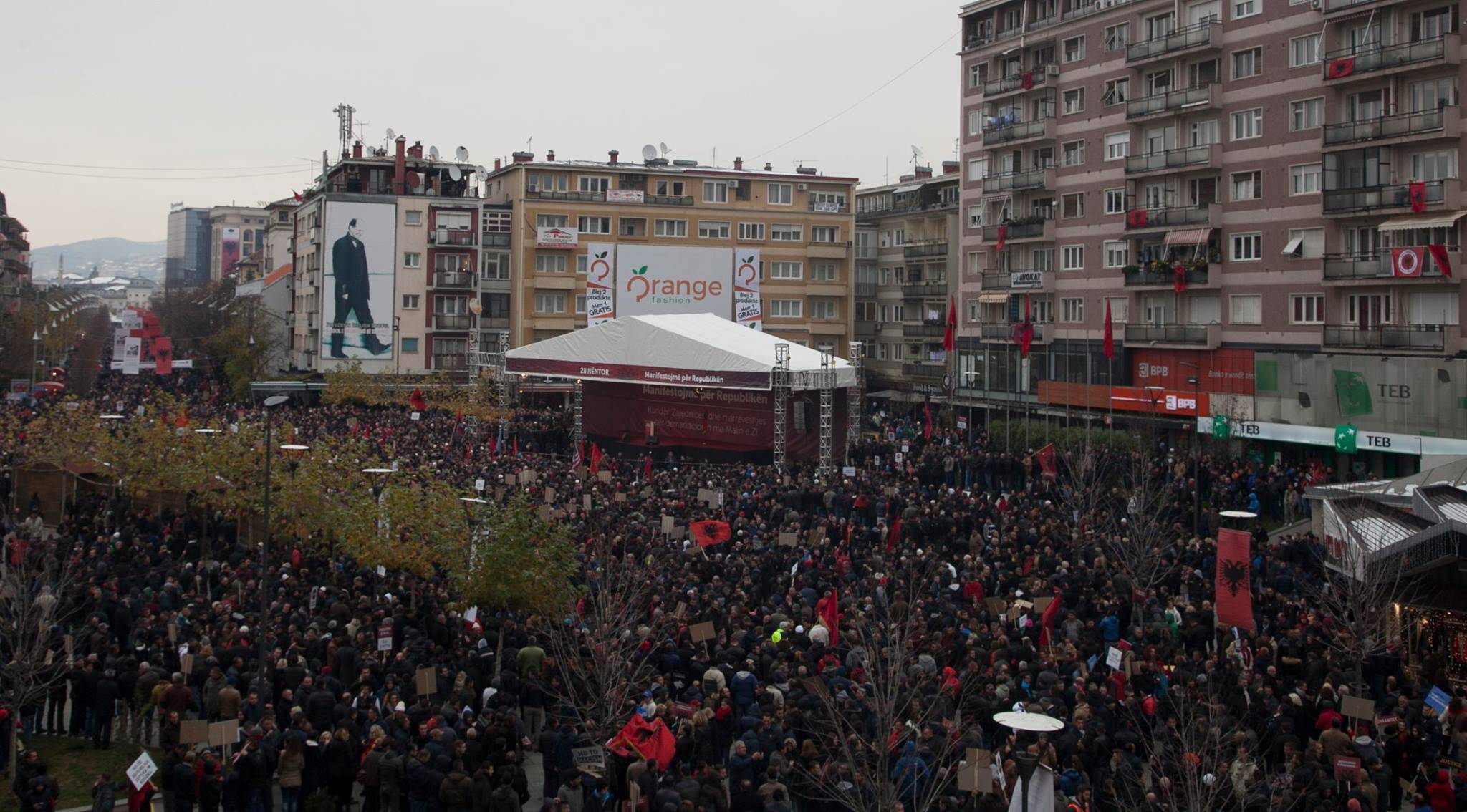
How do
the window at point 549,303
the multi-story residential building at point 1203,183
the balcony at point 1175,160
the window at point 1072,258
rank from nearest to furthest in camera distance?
the multi-story residential building at point 1203,183
the balcony at point 1175,160
the window at point 1072,258
the window at point 549,303

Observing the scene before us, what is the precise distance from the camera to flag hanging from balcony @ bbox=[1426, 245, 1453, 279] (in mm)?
36375

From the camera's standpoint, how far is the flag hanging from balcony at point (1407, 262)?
3725 centimetres

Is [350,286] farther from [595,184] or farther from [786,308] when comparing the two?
[786,308]

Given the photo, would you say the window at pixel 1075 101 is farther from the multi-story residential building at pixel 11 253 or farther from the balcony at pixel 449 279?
the multi-story residential building at pixel 11 253

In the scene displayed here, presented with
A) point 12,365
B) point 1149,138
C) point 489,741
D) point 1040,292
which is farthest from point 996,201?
point 12,365

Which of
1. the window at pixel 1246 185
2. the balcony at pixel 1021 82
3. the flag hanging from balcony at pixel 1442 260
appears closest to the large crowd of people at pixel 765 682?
the flag hanging from balcony at pixel 1442 260

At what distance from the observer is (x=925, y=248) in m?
66.5

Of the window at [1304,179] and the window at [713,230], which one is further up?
the window at [713,230]

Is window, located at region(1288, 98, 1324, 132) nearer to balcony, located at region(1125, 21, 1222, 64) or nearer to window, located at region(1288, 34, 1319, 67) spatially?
window, located at region(1288, 34, 1319, 67)

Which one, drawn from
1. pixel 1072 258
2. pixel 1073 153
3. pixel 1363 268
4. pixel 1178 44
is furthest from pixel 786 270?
pixel 1363 268

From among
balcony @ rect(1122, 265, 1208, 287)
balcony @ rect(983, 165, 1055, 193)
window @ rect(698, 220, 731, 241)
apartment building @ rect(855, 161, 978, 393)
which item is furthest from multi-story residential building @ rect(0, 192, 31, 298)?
balcony @ rect(1122, 265, 1208, 287)

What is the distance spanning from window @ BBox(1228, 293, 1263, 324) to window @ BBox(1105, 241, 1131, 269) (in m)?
4.91

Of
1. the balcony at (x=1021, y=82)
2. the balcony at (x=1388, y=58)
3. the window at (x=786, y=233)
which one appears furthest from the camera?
the window at (x=786, y=233)

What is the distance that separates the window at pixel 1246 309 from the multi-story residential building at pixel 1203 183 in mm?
65
